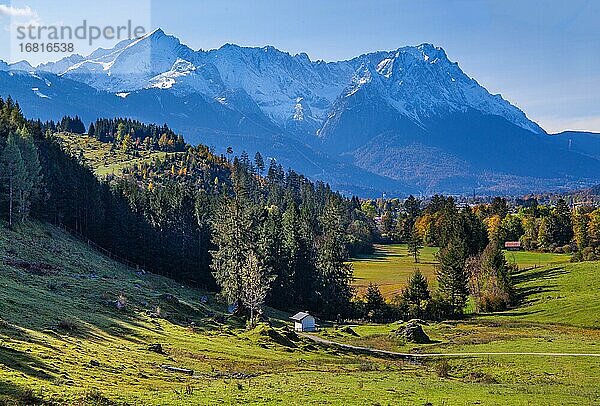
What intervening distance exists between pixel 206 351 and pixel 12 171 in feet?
202

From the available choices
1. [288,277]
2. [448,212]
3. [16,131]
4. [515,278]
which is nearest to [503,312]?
[515,278]

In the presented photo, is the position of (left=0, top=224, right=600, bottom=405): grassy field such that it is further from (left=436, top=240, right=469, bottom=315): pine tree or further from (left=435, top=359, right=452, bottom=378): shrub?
(left=436, top=240, right=469, bottom=315): pine tree

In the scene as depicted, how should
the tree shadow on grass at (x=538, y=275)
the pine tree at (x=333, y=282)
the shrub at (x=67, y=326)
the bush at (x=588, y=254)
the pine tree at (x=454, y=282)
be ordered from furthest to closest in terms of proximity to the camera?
1. the bush at (x=588, y=254)
2. the tree shadow on grass at (x=538, y=275)
3. the pine tree at (x=333, y=282)
4. the pine tree at (x=454, y=282)
5. the shrub at (x=67, y=326)

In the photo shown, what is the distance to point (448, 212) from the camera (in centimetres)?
17425

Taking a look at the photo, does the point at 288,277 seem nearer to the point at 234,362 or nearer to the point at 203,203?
the point at 203,203

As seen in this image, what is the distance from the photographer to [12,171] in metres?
97.9

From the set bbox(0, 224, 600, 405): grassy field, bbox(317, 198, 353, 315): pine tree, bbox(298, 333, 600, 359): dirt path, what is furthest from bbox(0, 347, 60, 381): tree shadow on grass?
bbox(317, 198, 353, 315): pine tree

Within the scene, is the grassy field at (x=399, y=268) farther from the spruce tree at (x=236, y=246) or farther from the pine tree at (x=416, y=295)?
the spruce tree at (x=236, y=246)

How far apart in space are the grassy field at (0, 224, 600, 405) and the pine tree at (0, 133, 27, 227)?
704 centimetres

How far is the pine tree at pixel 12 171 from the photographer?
96438mm

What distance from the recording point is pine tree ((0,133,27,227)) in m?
96.4

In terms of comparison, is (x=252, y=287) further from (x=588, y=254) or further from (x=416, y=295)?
(x=588, y=254)

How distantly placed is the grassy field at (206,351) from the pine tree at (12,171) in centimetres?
704

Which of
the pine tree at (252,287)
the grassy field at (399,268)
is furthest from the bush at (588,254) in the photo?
the pine tree at (252,287)
